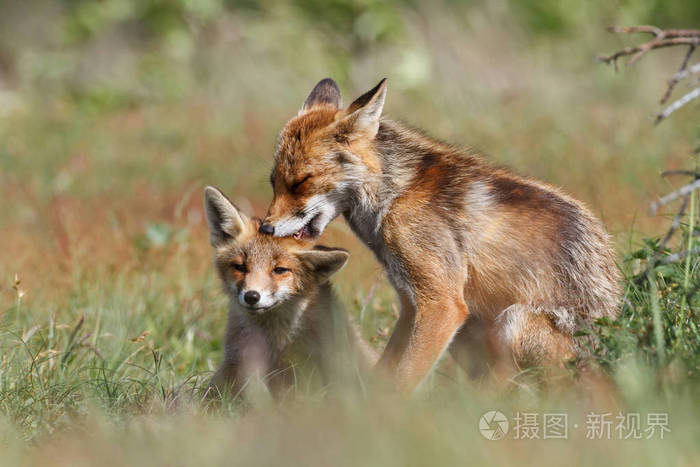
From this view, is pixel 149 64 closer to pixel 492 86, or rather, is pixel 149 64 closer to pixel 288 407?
pixel 492 86

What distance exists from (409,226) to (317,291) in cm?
90

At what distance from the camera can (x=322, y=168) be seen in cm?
502

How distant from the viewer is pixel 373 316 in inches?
248

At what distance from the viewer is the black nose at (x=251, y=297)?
480 cm

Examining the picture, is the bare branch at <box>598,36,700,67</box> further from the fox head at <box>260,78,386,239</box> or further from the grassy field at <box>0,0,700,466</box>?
the fox head at <box>260,78,386,239</box>

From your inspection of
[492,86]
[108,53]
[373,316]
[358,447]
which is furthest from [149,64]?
[358,447]

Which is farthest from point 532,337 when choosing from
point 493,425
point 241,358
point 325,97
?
point 325,97

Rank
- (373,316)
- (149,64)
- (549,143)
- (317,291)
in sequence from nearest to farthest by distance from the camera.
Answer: (317,291)
(373,316)
(549,143)
(149,64)

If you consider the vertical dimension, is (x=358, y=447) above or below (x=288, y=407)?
above

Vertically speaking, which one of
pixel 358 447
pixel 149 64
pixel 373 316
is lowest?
pixel 373 316

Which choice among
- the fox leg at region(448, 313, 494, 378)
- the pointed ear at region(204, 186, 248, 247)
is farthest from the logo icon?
the pointed ear at region(204, 186, 248, 247)

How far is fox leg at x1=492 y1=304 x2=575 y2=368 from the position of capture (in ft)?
14.9

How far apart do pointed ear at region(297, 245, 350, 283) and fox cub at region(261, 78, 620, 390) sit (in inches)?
5.8

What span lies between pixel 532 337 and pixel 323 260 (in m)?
1.41
